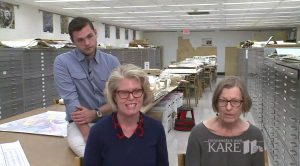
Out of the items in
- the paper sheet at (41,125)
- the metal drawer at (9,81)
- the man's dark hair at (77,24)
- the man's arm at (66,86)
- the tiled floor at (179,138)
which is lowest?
the tiled floor at (179,138)

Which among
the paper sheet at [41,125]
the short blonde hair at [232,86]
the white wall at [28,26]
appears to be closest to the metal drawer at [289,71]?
the short blonde hair at [232,86]

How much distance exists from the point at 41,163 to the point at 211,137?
94cm

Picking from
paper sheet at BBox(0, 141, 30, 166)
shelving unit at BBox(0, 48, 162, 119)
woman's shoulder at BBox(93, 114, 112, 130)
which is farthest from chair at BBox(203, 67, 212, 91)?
woman's shoulder at BBox(93, 114, 112, 130)

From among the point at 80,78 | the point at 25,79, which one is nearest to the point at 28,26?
the point at 25,79

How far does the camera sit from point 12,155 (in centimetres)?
185

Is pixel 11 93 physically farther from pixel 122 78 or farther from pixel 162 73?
pixel 122 78

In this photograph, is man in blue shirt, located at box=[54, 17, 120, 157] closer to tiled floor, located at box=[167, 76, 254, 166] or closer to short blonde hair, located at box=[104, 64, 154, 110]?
short blonde hair, located at box=[104, 64, 154, 110]

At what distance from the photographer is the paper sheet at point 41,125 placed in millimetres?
2402

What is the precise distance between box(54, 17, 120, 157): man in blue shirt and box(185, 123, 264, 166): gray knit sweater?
2.28ft

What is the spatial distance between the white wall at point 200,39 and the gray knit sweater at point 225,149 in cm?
1798

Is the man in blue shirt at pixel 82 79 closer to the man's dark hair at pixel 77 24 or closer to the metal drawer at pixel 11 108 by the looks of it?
the man's dark hair at pixel 77 24

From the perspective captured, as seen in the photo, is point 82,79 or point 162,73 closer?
point 82,79

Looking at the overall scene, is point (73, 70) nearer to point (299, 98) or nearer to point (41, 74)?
point (299, 98)

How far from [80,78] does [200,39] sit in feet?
59.4
